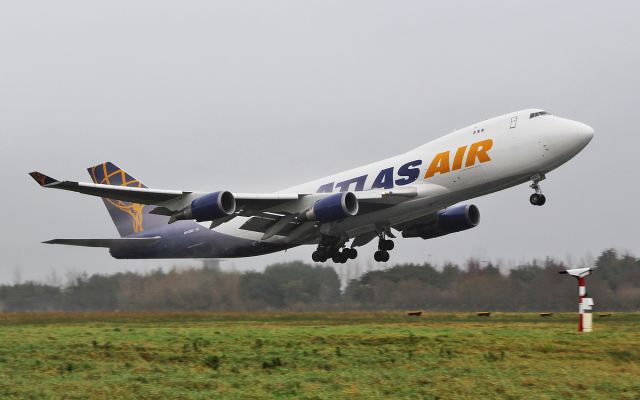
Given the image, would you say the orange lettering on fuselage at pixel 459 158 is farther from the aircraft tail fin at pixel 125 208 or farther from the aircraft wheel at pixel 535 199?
the aircraft tail fin at pixel 125 208

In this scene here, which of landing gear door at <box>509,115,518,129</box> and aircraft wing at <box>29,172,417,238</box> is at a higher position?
landing gear door at <box>509,115,518,129</box>

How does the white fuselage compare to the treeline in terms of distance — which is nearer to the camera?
the white fuselage

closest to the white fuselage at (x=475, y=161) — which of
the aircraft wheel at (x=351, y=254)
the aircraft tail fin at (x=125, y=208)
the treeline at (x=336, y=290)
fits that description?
the aircraft wheel at (x=351, y=254)

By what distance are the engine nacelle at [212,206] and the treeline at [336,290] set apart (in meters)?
9.31

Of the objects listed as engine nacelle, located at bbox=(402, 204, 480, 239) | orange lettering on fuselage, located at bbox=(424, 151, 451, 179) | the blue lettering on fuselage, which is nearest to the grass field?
orange lettering on fuselage, located at bbox=(424, 151, 451, 179)

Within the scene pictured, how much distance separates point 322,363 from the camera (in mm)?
16453

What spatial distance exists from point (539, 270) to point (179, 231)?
19.0m

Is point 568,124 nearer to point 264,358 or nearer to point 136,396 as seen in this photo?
point 264,358

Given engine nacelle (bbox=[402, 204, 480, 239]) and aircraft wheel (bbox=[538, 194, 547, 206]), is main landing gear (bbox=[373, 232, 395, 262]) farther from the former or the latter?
aircraft wheel (bbox=[538, 194, 547, 206])

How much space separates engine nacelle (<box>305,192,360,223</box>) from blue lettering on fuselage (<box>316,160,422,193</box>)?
191cm

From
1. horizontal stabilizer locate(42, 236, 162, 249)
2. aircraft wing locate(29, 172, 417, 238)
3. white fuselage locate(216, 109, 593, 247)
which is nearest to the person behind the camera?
white fuselage locate(216, 109, 593, 247)

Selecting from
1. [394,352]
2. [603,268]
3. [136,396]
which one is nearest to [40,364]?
[136,396]

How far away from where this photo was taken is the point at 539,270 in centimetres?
4244

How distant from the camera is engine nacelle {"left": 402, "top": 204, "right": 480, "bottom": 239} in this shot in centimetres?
3828
